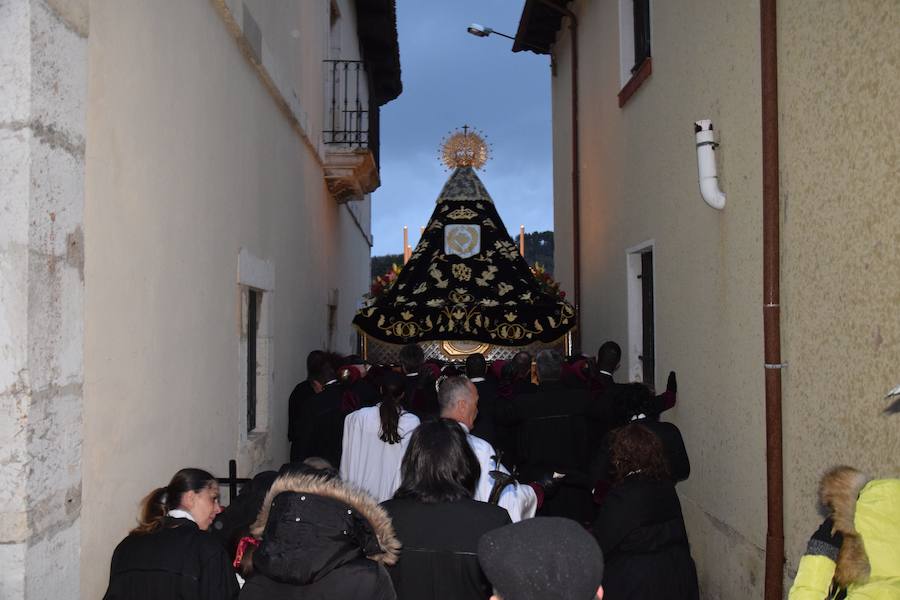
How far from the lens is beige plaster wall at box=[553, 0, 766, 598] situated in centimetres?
558

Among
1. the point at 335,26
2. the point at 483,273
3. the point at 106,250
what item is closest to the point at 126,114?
the point at 106,250

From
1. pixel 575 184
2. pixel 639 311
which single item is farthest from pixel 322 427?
pixel 575 184

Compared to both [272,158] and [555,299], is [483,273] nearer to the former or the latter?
[555,299]

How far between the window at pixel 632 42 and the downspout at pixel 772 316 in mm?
3565

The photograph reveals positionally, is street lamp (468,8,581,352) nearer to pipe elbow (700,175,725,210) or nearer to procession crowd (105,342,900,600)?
pipe elbow (700,175,725,210)

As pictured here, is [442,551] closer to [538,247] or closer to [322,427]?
[322,427]

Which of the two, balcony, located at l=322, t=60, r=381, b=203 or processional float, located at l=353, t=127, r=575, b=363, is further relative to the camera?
balcony, located at l=322, t=60, r=381, b=203

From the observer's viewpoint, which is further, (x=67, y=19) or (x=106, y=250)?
(x=106, y=250)

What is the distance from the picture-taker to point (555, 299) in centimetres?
1120

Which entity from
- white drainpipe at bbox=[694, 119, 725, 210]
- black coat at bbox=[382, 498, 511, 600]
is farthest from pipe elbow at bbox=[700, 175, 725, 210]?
black coat at bbox=[382, 498, 511, 600]

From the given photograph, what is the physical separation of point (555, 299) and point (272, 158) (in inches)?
170

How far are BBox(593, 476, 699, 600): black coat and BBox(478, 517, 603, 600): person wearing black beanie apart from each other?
196 centimetres

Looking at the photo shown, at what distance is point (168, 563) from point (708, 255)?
4.38m

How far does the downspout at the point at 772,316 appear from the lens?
5039 millimetres
